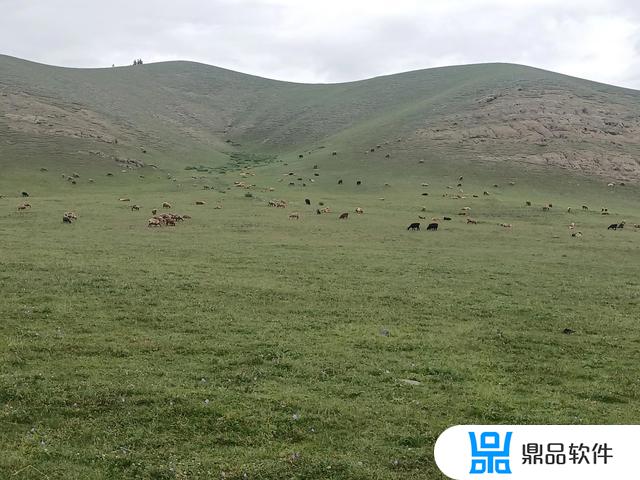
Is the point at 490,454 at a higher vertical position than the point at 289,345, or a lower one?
higher

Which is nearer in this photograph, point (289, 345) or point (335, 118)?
point (289, 345)

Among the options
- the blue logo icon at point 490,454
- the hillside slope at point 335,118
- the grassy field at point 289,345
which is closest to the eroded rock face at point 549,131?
the hillside slope at point 335,118

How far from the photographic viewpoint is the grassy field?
972 cm

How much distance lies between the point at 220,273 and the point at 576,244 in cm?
2389

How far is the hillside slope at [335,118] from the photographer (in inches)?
2968

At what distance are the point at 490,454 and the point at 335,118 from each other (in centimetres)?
11049

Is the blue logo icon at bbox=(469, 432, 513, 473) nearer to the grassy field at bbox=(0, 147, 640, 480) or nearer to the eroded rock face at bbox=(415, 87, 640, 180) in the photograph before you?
the grassy field at bbox=(0, 147, 640, 480)

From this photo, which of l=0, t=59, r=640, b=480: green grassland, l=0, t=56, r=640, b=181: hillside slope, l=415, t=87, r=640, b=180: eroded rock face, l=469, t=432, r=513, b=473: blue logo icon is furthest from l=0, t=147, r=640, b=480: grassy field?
l=0, t=56, r=640, b=181: hillside slope

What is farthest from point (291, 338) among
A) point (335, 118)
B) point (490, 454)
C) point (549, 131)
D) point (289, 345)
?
point (335, 118)

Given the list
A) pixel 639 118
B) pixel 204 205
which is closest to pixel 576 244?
pixel 204 205

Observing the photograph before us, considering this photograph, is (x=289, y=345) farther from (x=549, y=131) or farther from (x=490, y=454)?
(x=549, y=131)

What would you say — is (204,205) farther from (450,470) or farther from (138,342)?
(450,470)

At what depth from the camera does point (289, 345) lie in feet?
49.0

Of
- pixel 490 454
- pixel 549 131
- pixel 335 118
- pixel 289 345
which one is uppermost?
pixel 335 118
